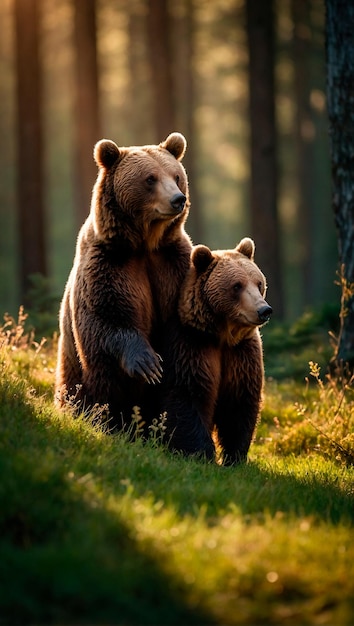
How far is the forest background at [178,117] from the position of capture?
16.2m

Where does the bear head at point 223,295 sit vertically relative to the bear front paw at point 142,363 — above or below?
above

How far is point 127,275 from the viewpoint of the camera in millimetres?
6727

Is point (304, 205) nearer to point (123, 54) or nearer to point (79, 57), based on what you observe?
point (123, 54)

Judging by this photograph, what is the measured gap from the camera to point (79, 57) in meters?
18.9

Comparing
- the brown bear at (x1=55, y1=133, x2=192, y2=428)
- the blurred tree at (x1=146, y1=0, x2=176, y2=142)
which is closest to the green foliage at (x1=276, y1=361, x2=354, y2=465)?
the brown bear at (x1=55, y1=133, x2=192, y2=428)

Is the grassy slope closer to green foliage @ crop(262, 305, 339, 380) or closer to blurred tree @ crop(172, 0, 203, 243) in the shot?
green foliage @ crop(262, 305, 339, 380)

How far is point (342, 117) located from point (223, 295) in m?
3.34

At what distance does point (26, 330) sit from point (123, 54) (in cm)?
2567

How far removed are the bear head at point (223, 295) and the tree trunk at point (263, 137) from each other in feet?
30.6

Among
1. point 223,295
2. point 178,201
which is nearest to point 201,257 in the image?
point 223,295

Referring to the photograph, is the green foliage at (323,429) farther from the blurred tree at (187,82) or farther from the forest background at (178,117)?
the blurred tree at (187,82)

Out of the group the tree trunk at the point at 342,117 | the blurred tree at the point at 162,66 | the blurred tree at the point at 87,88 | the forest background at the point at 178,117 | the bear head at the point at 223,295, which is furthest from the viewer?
the blurred tree at the point at 162,66

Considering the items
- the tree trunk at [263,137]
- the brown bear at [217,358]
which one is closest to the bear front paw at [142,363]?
the brown bear at [217,358]

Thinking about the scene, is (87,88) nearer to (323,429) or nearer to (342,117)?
(342,117)
